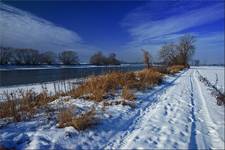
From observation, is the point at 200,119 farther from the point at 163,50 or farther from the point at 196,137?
the point at 163,50

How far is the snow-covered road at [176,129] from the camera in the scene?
498 cm

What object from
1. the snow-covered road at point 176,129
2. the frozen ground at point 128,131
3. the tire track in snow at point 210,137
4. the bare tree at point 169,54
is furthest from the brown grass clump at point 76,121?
the bare tree at point 169,54

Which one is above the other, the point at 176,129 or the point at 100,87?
the point at 100,87

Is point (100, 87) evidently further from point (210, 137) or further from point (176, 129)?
point (210, 137)

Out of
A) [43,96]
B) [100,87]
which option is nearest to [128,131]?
[43,96]

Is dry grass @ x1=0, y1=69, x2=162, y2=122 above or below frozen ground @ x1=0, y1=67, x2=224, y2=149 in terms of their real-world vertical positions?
above

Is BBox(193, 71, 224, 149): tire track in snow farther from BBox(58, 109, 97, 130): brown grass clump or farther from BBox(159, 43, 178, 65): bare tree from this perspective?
BBox(159, 43, 178, 65): bare tree

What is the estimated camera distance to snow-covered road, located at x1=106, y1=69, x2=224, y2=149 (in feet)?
16.3

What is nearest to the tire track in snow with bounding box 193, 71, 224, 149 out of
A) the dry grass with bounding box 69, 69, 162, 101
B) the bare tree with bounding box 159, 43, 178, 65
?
the dry grass with bounding box 69, 69, 162, 101

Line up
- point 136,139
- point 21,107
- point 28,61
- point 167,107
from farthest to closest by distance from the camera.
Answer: point 28,61
point 167,107
point 21,107
point 136,139

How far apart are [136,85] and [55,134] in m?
8.14

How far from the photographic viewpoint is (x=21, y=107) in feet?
25.1

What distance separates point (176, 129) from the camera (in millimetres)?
5934

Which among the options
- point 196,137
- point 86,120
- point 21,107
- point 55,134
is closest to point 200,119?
point 196,137
